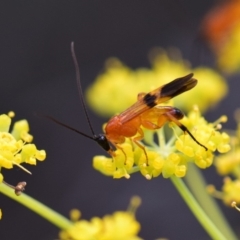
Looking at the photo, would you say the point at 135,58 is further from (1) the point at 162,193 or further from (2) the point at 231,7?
(2) the point at 231,7

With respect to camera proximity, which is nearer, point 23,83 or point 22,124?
point 22,124

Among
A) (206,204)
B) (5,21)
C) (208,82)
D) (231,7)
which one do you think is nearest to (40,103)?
(5,21)

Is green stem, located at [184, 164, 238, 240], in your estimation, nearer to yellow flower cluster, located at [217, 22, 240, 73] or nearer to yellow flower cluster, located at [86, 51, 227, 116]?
yellow flower cluster, located at [86, 51, 227, 116]

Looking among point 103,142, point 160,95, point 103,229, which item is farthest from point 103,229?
point 160,95

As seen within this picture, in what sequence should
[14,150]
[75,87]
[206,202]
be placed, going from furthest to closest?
[75,87], [206,202], [14,150]

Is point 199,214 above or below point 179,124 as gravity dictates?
below

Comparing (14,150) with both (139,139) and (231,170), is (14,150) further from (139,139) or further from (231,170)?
(231,170)

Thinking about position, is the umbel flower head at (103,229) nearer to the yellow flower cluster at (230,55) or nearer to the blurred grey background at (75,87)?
the yellow flower cluster at (230,55)
